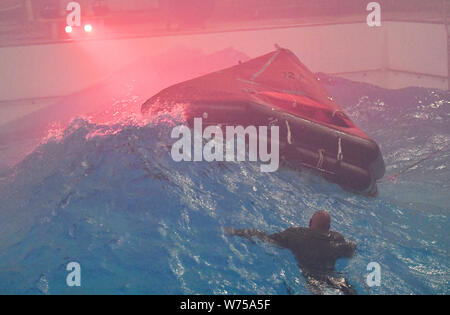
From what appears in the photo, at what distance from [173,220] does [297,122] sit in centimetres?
163

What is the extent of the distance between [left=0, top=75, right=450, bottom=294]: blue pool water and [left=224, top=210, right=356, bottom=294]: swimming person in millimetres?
99

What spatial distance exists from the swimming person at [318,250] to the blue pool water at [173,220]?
0.33 feet

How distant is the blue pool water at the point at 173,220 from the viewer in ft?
11.0

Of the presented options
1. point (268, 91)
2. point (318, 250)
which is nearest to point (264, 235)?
point (318, 250)

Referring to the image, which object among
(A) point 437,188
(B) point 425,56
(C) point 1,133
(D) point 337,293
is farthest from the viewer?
(B) point 425,56

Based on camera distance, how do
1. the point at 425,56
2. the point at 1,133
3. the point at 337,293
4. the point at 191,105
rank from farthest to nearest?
the point at 425,56
the point at 1,133
the point at 191,105
the point at 337,293

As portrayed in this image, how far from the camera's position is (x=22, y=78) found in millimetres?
8445

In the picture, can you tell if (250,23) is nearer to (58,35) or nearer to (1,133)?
(58,35)

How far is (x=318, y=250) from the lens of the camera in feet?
10.9

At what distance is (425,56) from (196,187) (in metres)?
6.21

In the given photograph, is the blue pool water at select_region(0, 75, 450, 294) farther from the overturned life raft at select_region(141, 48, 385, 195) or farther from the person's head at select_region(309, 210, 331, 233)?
the person's head at select_region(309, 210, 331, 233)

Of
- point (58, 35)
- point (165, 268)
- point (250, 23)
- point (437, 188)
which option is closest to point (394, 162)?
point (437, 188)

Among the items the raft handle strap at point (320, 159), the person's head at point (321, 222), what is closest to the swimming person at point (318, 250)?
the person's head at point (321, 222)

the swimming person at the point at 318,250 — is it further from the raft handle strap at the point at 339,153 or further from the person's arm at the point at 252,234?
the raft handle strap at the point at 339,153
